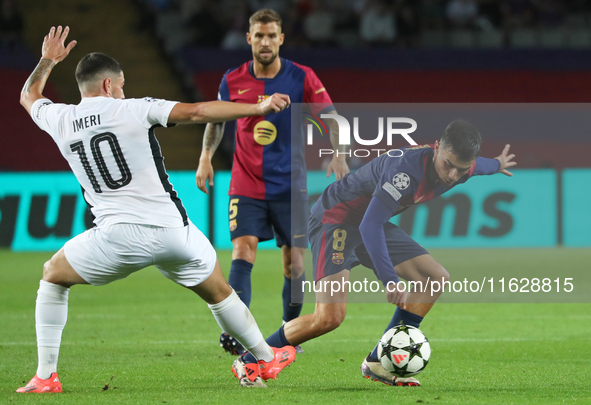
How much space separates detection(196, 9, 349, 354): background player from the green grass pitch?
2.96 ft

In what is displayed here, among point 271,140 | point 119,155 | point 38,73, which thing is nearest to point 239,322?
point 119,155

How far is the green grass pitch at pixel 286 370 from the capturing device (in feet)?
15.7

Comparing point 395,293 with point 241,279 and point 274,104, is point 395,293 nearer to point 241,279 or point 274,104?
point 274,104

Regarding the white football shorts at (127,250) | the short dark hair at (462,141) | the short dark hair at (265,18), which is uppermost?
the short dark hair at (265,18)

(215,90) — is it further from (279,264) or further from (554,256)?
(554,256)

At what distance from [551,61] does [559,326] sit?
1359 centimetres

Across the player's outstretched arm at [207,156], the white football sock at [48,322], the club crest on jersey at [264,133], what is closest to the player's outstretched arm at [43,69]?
the white football sock at [48,322]

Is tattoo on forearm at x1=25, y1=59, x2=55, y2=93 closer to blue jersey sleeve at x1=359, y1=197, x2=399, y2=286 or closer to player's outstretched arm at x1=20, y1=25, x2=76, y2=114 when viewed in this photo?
player's outstretched arm at x1=20, y1=25, x2=76, y2=114

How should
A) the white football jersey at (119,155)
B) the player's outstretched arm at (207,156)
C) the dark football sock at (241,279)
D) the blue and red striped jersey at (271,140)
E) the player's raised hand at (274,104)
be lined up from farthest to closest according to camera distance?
1. the blue and red striped jersey at (271,140)
2. the player's outstretched arm at (207,156)
3. the dark football sock at (241,279)
4. the white football jersey at (119,155)
5. the player's raised hand at (274,104)

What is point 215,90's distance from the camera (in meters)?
19.8

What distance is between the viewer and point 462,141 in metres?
4.96

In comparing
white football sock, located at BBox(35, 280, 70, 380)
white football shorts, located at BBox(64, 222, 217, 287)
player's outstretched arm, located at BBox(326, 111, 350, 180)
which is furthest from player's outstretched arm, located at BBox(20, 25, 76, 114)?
player's outstretched arm, located at BBox(326, 111, 350, 180)

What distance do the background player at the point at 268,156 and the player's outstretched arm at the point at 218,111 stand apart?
1.87 meters

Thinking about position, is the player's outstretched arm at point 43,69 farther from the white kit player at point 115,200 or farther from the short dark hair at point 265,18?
the short dark hair at point 265,18
